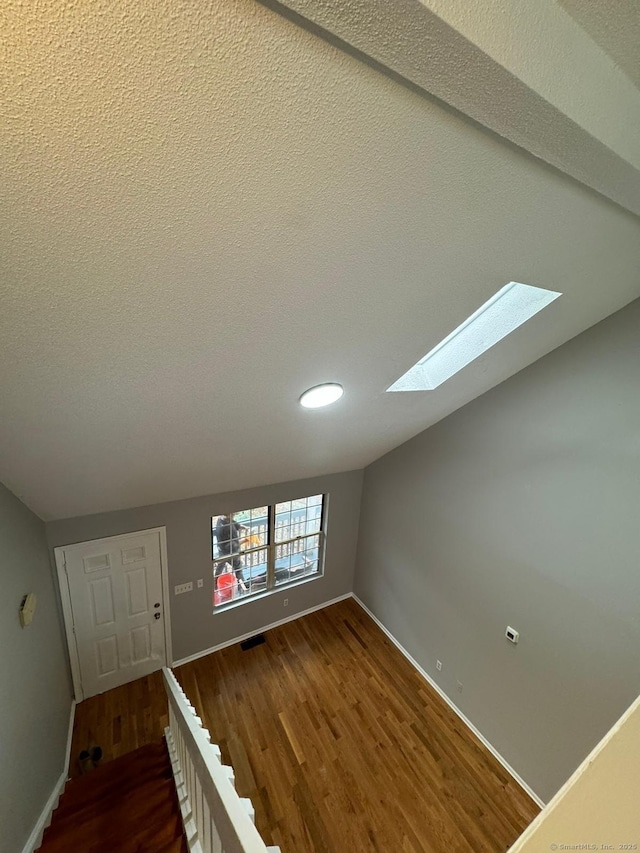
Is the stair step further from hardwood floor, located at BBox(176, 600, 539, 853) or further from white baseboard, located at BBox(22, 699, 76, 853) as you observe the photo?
hardwood floor, located at BBox(176, 600, 539, 853)

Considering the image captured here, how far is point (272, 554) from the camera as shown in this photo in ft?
14.9

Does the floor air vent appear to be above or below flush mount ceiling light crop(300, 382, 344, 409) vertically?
below

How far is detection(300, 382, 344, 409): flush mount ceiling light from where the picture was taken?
2.13 m

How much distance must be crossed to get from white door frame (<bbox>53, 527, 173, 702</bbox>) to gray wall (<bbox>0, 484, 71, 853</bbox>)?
113 mm

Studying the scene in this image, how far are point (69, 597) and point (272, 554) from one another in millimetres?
2181

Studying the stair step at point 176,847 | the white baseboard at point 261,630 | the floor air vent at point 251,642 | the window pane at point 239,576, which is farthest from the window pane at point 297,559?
the stair step at point 176,847

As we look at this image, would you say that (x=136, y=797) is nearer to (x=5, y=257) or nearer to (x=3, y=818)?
(x=3, y=818)

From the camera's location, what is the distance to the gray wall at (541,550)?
237 centimetres

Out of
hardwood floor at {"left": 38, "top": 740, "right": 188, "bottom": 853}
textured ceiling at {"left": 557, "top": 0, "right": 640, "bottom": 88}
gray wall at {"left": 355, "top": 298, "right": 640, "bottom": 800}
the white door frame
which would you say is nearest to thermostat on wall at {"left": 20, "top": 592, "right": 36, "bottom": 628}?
the white door frame

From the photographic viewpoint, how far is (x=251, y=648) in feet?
14.2

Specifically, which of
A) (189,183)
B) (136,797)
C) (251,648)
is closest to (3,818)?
(136,797)

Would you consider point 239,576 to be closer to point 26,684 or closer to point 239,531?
point 239,531

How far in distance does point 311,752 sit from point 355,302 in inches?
159

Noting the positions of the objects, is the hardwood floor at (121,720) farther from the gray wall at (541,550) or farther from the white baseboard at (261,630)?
the gray wall at (541,550)
